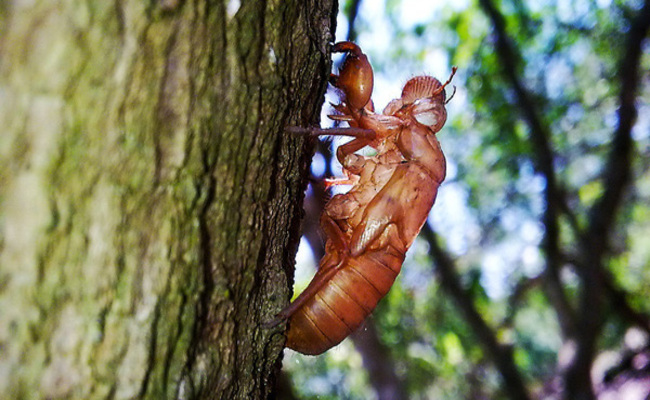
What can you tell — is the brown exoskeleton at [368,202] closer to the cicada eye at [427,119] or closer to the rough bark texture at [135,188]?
the cicada eye at [427,119]

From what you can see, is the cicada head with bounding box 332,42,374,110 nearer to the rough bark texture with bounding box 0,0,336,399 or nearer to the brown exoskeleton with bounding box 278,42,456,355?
the brown exoskeleton with bounding box 278,42,456,355

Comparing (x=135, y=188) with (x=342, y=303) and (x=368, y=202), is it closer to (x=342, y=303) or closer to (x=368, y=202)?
(x=342, y=303)

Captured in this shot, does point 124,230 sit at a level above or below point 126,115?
below

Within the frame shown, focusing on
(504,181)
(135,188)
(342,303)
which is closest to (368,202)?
(342,303)

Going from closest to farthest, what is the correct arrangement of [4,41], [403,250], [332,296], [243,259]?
[4,41], [243,259], [332,296], [403,250]

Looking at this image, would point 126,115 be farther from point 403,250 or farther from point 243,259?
point 403,250

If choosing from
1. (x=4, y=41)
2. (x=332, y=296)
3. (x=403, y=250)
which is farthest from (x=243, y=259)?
(x=403, y=250)

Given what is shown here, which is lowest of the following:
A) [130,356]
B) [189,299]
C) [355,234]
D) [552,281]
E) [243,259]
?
[130,356]
